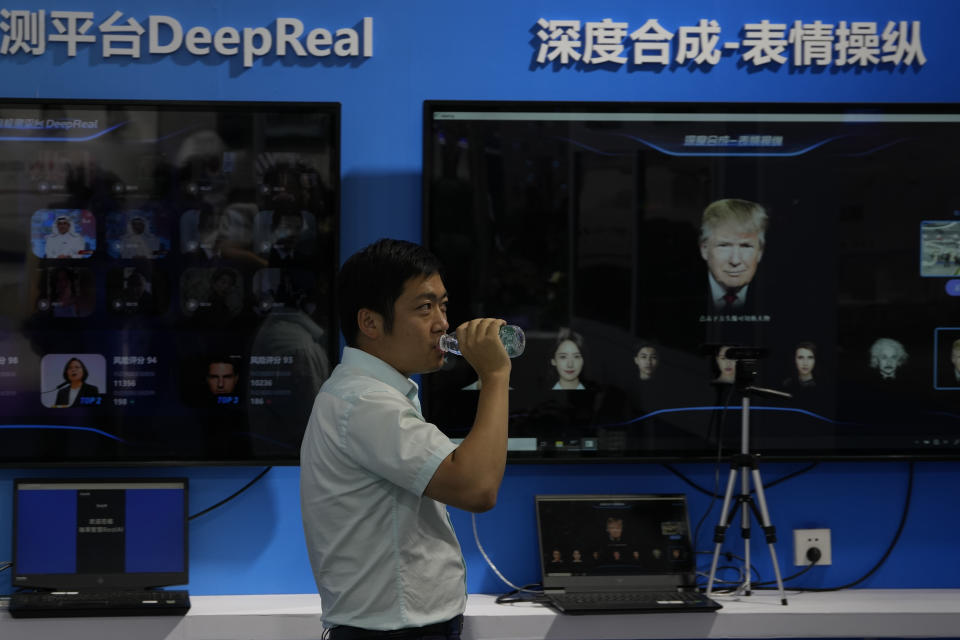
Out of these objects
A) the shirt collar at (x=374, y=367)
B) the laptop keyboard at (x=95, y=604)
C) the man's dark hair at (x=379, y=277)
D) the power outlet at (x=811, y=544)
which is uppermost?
the man's dark hair at (x=379, y=277)

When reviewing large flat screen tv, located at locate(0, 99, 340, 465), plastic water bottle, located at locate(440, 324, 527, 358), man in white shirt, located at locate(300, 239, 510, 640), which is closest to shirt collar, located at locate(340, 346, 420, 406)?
man in white shirt, located at locate(300, 239, 510, 640)

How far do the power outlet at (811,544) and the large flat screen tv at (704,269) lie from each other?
0.24 meters

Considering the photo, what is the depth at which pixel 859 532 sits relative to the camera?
2836mm

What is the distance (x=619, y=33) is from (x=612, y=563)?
150cm

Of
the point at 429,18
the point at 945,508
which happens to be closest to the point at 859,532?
→ the point at 945,508

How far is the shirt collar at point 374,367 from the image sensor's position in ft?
5.69

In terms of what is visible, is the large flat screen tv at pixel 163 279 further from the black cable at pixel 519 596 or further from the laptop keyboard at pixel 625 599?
the laptop keyboard at pixel 625 599

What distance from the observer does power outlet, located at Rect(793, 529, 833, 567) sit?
9.15 feet

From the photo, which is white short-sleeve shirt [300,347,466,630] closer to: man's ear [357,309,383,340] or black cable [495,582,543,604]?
man's ear [357,309,383,340]

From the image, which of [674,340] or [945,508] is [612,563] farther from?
[945,508]

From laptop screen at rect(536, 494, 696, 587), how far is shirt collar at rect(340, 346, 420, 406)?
109cm

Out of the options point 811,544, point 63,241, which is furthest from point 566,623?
point 63,241

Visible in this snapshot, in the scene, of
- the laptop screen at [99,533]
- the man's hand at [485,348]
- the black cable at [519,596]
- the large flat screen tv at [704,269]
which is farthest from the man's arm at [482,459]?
the laptop screen at [99,533]

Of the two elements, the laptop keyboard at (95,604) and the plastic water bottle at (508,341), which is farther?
the laptop keyboard at (95,604)
